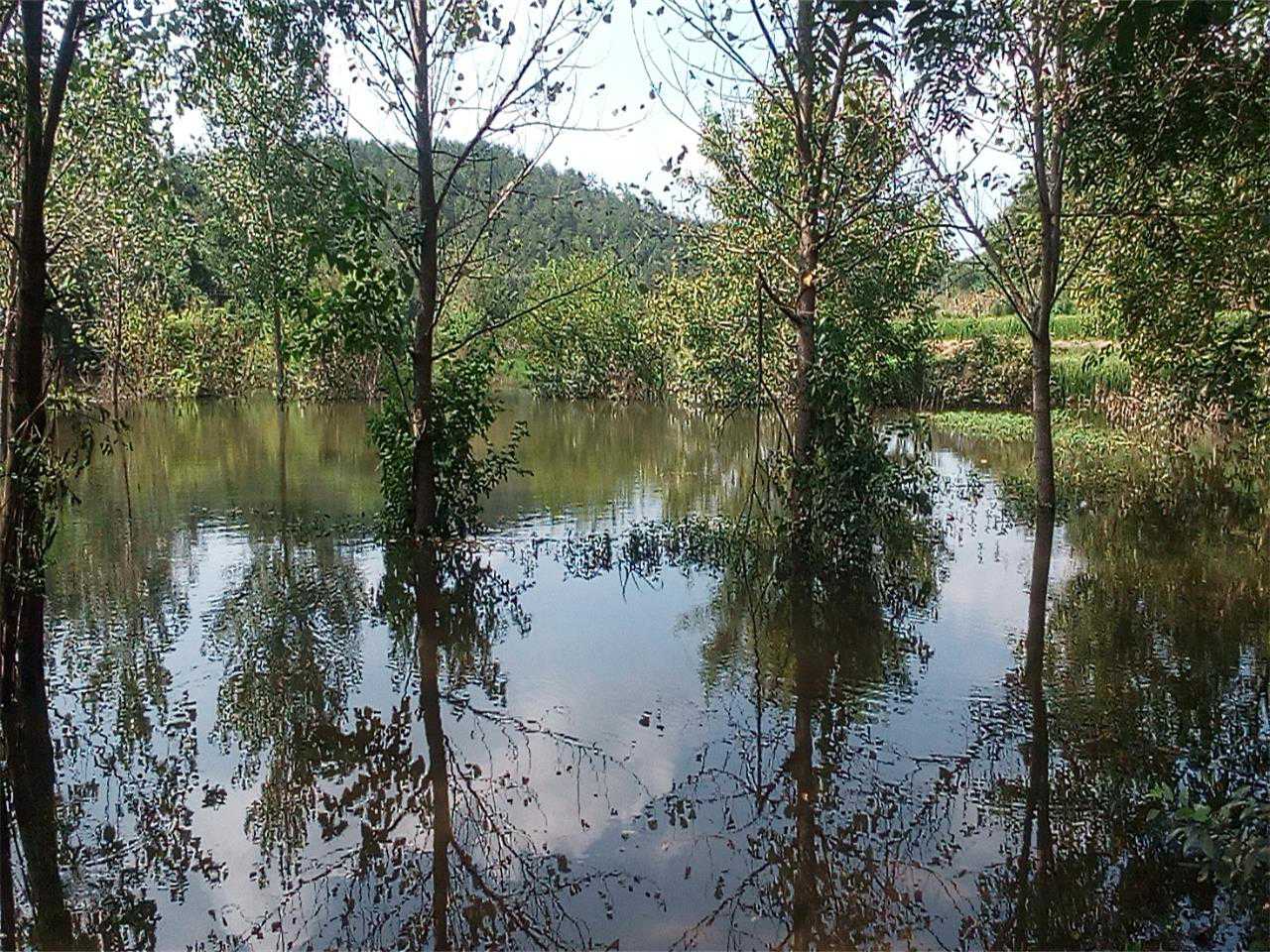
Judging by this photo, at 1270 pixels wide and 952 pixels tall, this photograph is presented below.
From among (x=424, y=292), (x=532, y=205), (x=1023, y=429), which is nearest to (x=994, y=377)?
(x=1023, y=429)

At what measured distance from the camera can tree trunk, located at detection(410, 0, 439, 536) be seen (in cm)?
1021

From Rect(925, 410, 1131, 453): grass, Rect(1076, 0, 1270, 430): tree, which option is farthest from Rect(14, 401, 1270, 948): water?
Rect(925, 410, 1131, 453): grass

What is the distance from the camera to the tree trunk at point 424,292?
10211 millimetres

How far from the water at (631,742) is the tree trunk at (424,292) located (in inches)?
39.5

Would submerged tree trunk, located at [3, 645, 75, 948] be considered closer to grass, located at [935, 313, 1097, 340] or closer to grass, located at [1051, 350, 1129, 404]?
grass, located at [1051, 350, 1129, 404]

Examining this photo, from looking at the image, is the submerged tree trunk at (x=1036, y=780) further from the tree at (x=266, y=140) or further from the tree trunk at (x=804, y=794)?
the tree at (x=266, y=140)

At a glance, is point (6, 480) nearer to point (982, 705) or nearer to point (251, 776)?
point (251, 776)

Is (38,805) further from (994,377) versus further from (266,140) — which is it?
(994,377)

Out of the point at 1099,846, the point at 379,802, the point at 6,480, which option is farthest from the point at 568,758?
the point at 6,480

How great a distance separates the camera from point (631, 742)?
605 cm

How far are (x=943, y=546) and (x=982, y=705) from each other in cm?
454

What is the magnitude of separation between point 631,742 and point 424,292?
606cm

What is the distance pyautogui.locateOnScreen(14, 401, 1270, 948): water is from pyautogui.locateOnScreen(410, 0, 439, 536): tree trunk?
1004 mm

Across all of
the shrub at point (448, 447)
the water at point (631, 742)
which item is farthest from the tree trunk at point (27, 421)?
the shrub at point (448, 447)
